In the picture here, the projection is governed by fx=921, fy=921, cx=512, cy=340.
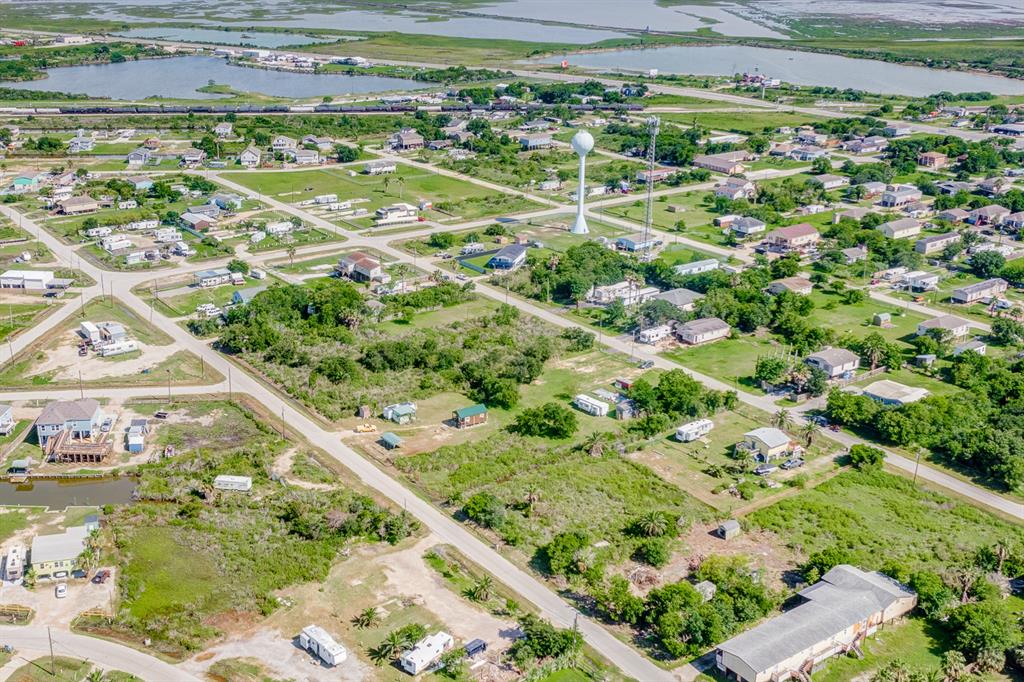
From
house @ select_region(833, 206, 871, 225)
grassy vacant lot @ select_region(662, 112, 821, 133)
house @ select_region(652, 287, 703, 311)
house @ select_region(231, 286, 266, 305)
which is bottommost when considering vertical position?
house @ select_region(231, 286, 266, 305)

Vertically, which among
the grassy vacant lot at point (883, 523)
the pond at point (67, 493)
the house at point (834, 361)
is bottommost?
the pond at point (67, 493)

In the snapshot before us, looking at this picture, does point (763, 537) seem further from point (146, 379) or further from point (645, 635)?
point (146, 379)

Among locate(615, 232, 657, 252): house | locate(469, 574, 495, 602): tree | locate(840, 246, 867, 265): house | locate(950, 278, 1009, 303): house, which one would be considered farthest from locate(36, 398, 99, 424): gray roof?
locate(950, 278, 1009, 303): house

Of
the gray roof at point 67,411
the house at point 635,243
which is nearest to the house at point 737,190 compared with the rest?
the house at point 635,243

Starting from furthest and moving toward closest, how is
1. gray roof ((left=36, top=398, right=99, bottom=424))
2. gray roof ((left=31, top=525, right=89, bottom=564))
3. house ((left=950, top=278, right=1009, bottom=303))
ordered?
house ((left=950, top=278, right=1009, bottom=303))
gray roof ((left=36, top=398, right=99, bottom=424))
gray roof ((left=31, top=525, right=89, bottom=564))

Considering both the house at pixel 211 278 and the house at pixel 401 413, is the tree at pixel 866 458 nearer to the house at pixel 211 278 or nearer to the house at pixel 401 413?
the house at pixel 401 413

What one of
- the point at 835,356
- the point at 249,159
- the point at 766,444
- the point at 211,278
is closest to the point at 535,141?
the point at 249,159

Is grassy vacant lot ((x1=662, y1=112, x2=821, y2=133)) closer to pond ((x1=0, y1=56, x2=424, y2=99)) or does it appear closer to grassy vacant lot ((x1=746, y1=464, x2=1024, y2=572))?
pond ((x1=0, y1=56, x2=424, y2=99))

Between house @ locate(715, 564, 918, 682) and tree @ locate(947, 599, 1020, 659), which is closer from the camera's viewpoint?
house @ locate(715, 564, 918, 682)
